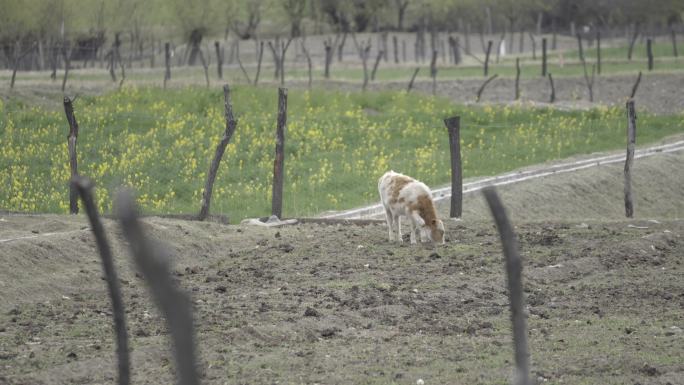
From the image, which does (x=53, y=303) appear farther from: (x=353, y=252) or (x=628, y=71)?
(x=628, y=71)

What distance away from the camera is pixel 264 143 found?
31.6 meters

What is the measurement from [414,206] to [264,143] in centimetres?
1409

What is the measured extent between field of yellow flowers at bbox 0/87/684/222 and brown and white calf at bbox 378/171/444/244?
19.8 feet

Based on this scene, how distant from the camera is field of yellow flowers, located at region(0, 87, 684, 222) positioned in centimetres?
2638

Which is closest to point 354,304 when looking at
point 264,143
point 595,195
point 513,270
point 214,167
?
point 513,270

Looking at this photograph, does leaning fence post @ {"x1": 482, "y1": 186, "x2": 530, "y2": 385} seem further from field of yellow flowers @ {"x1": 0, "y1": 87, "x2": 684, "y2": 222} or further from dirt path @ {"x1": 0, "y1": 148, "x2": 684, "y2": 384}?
field of yellow flowers @ {"x1": 0, "y1": 87, "x2": 684, "y2": 222}

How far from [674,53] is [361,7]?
101 feet

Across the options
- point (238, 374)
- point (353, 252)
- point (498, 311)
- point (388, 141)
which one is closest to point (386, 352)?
point (238, 374)

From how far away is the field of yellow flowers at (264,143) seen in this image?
1038 inches

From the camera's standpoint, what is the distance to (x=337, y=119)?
36.3 metres

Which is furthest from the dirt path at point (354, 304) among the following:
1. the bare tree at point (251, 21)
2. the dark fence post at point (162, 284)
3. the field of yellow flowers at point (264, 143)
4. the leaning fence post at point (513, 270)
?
the bare tree at point (251, 21)

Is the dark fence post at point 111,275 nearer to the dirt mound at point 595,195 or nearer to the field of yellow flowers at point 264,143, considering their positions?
the field of yellow flowers at point 264,143

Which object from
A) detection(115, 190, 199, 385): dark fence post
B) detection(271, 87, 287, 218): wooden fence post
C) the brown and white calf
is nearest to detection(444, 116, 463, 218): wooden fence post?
detection(271, 87, 287, 218): wooden fence post

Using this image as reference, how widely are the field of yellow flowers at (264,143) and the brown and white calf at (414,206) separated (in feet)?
19.8
